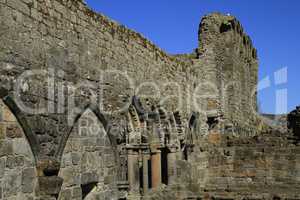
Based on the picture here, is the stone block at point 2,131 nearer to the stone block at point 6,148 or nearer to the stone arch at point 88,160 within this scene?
the stone block at point 6,148

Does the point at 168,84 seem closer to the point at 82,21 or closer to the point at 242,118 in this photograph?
the point at 82,21

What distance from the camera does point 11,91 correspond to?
558cm

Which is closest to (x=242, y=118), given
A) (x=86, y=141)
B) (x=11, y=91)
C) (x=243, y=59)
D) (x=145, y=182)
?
(x=243, y=59)

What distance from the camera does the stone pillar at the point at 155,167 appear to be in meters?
11.9

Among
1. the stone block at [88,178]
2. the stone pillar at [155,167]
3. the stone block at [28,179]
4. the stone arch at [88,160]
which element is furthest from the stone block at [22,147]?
the stone pillar at [155,167]

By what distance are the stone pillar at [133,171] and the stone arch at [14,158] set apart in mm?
4022

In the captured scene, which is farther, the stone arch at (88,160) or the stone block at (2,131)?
the stone arch at (88,160)

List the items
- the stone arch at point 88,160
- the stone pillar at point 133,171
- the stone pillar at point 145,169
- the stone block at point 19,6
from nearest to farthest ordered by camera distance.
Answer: the stone block at point 19,6 → the stone arch at point 88,160 → the stone pillar at point 133,171 → the stone pillar at point 145,169

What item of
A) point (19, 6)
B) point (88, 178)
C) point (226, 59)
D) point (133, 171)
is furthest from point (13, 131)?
point (226, 59)

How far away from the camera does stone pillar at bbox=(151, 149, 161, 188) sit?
11859 millimetres

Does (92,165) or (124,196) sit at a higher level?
(92,165)

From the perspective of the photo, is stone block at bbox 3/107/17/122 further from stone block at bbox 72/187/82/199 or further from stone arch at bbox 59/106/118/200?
stone block at bbox 72/187/82/199

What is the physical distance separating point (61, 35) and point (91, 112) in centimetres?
164

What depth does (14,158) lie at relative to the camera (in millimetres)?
5625
